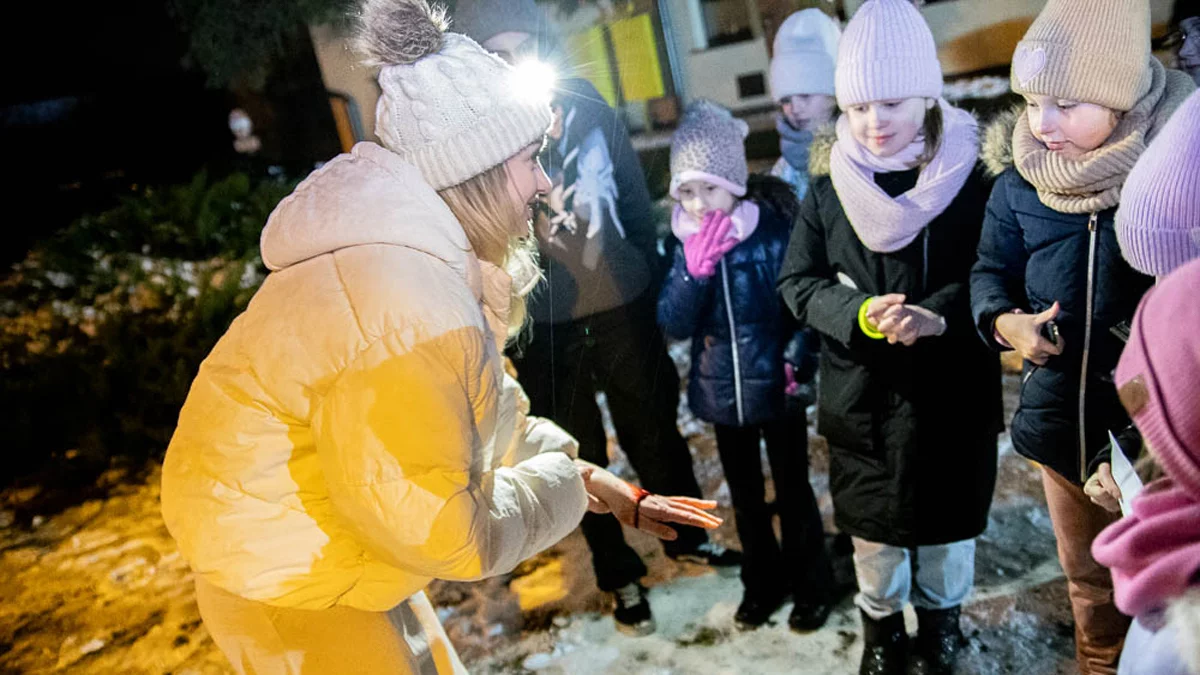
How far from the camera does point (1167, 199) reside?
1665 mm

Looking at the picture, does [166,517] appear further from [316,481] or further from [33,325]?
[33,325]

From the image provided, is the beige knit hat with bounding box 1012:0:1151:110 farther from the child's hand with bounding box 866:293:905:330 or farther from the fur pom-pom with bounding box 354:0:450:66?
the fur pom-pom with bounding box 354:0:450:66

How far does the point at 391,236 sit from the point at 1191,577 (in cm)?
140

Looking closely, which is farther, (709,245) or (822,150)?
(709,245)

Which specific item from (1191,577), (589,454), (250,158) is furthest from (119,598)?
(250,158)

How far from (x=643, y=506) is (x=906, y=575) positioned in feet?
3.78

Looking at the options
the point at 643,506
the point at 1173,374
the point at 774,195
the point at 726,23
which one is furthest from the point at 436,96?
the point at 726,23

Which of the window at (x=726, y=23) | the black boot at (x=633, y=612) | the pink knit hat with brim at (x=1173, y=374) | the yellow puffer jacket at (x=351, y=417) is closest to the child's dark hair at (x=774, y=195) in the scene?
the black boot at (x=633, y=612)

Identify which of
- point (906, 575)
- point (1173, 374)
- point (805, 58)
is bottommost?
point (906, 575)

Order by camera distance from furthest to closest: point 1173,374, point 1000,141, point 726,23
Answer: point 726,23, point 1000,141, point 1173,374

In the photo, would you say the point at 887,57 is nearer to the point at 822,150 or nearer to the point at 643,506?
the point at 822,150

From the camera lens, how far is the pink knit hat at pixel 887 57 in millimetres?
2564

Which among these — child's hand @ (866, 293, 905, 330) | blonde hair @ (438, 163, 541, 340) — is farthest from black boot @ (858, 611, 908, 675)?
blonde hair @ (438, 163, 541, 340)

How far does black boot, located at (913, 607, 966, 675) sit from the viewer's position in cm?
289
